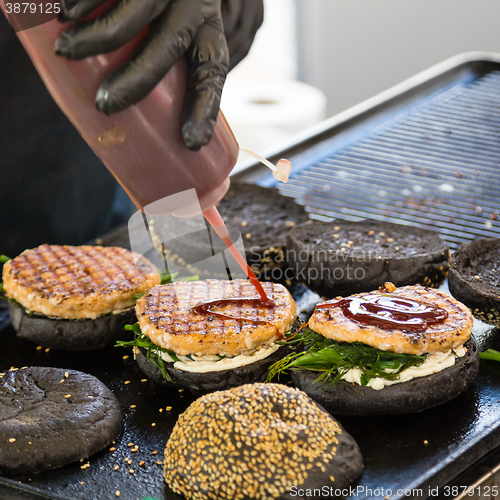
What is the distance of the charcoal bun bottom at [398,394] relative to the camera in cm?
274

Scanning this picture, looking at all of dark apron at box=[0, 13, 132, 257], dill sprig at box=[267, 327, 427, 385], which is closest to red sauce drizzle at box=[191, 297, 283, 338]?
dill sprig at box=[267, 327, 427, 385]

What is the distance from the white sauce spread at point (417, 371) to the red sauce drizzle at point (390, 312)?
0.15 meters

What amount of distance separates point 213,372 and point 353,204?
2.27m

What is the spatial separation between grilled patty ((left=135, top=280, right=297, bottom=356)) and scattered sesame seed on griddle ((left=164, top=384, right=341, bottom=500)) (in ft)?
1.34

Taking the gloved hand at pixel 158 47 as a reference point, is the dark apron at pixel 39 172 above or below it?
below

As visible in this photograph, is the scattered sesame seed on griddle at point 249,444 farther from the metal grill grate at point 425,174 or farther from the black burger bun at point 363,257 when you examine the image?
the metal grill grate at point 425,174

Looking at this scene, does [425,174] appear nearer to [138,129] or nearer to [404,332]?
[404,332]

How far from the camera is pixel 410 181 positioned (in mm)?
5078

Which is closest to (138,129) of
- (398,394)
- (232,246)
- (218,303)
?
(232,246)

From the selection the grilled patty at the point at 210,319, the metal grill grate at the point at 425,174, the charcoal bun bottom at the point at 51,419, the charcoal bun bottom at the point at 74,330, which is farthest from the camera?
the metal grill grate at the point at 425,174

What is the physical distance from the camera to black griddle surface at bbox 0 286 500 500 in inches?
97.0

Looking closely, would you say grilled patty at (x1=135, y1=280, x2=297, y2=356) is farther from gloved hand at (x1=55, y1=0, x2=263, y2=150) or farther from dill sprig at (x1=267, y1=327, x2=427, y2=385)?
gloved hand at (x1=55, y1=0, x2=263, y2=150)

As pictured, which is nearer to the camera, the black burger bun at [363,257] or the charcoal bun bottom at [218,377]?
the charcoal bun bottom at [218,377]

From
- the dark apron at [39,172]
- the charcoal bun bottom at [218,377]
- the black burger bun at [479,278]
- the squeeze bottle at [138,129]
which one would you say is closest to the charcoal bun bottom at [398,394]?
the charcoal bun bottom at [218,377]
